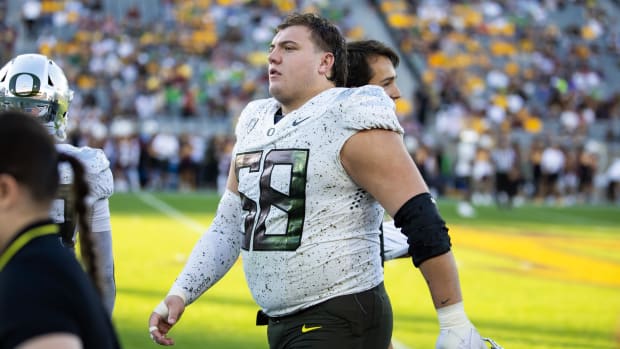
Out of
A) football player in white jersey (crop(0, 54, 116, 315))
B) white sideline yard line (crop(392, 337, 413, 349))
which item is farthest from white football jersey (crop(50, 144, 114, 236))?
white sideline yard line (crop(392, 337, 413, 349))

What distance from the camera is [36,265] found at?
92.3 inches

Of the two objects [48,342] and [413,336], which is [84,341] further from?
[413,336]

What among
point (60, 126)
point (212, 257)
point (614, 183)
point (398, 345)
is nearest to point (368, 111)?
point (212, 257)

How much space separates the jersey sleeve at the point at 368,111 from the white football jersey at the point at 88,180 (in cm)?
96

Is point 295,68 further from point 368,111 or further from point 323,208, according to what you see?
point 323,208

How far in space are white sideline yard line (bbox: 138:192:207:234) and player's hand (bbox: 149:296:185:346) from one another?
12565 millimetres

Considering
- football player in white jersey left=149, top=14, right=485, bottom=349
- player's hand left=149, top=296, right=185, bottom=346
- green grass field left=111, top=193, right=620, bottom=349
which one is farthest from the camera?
green grass field left=111, top=193, right=620, bottom=349

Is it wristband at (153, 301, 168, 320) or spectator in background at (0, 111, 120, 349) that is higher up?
spectator in background at (0, 111, 120, 349)

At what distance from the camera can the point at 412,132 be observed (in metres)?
29.6

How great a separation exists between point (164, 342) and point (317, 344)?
57cm

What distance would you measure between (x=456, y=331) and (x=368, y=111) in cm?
82

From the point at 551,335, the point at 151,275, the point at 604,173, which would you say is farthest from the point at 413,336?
the point at 604,173

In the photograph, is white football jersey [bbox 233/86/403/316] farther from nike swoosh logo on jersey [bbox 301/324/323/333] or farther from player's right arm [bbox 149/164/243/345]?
player's right arm [bbox 149/164/243/345]

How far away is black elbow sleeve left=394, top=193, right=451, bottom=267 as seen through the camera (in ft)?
11.1
